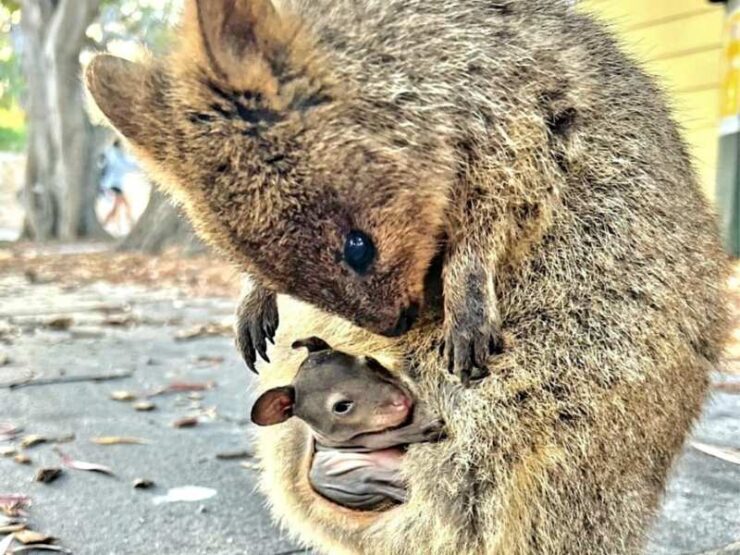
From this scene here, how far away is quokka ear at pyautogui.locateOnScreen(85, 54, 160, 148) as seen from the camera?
158 cm

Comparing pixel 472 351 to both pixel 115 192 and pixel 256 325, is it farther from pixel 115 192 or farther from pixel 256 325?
pixel 115 192

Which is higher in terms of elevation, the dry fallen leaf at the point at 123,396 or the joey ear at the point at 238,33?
the joey ear at the point at 238,33

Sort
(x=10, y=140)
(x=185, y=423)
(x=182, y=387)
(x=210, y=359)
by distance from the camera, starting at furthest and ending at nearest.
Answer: (x=10, y=140), (x=210, y=359), (x=182, y=387), (x=185, y=423)

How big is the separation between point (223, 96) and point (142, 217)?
355 inches

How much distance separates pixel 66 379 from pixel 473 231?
227 centimetres

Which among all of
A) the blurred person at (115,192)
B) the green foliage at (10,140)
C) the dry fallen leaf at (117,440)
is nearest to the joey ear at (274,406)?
the dry fallen leaf at (117,440)

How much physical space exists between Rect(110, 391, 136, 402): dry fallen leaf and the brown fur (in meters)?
1.51

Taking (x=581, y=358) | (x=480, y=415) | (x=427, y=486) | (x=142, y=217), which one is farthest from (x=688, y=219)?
(x=142, y=217)

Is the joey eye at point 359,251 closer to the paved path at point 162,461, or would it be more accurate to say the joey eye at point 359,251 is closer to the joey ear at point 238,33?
the joey ear at point 238,33

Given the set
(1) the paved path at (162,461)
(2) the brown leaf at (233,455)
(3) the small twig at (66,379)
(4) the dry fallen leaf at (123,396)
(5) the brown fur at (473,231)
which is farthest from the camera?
(3) the small twig at (66,379)

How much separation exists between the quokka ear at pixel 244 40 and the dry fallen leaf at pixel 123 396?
1.77 m

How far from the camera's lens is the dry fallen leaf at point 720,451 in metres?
2.42

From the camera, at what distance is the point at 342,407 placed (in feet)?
4.99

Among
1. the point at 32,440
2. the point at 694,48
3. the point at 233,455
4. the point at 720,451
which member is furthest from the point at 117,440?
the point at 694,48
